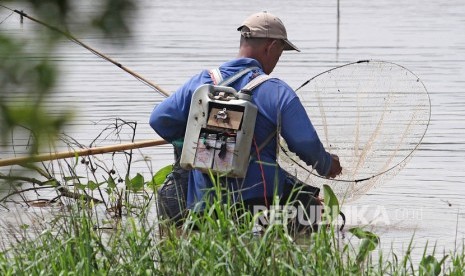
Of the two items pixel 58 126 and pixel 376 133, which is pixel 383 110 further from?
pixel 58 126

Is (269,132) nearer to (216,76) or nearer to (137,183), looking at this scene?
(216,76)

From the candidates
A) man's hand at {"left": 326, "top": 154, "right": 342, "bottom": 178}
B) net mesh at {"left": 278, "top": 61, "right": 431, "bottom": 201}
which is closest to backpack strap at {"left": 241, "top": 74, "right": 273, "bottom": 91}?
man's hand at {"left": 326, "top": 154, "right": 342, "bottom": 178}

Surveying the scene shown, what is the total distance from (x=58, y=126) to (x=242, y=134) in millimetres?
4453

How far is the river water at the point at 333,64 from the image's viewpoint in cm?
811

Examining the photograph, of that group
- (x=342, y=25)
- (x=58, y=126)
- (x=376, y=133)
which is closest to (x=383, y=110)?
(x=376, y=133)

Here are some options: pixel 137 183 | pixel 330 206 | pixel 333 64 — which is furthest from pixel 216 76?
pixel 333 64

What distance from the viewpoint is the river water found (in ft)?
26.6

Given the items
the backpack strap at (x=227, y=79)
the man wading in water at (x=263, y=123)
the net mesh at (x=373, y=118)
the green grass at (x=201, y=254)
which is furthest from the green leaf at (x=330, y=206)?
the net mesh at (x=373, y=118)

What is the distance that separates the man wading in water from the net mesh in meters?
0.72

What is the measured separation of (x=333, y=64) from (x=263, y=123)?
1357 cm

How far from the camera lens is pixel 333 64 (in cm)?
1997

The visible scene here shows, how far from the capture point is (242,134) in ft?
20.8

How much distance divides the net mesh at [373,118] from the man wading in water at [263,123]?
72 cm

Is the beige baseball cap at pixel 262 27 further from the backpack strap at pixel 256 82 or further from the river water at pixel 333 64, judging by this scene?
the river water at pixel 333 64
